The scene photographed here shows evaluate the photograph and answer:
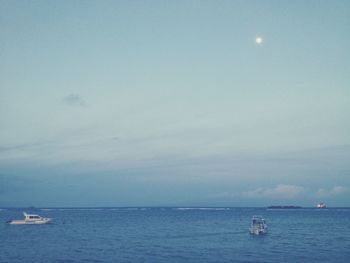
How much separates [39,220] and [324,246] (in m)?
70.2

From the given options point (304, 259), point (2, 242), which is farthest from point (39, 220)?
point (304, 259)

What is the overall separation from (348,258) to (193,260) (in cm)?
1613

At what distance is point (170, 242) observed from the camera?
51812 millimetres

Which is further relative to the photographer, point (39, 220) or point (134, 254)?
point (39, 220)

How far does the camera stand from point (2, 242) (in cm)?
5375

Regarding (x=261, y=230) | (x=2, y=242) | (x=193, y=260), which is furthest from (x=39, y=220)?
(x=193, y=260)

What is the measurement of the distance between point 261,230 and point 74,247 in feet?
109

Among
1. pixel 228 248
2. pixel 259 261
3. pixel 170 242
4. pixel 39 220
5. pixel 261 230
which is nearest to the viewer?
pixel 259 261

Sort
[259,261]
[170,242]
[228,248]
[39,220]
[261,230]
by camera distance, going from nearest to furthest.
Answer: [259,261] → [228,248] → [170,242] → [261,230] → [39,220]

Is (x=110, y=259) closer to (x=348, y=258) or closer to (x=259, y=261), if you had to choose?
(x=259, y=261)

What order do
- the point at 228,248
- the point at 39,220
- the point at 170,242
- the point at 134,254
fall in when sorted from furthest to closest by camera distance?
the point at 39,220 < the point at 170,242 < the point at 228,248 < the point at 134,254

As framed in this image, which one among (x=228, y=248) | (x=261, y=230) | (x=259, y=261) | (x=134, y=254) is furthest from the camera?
(x=261, y=230)

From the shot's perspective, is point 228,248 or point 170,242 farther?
point 170,242

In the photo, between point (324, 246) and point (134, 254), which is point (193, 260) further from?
point (324, 246)
